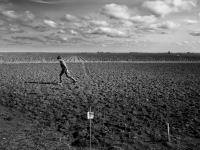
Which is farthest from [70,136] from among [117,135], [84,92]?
[84,92]

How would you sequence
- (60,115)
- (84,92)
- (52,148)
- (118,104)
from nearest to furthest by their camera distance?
1. (52,148)
2. (60,115)
3. (118,104)
4. (84,92)

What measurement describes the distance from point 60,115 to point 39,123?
3.17ft

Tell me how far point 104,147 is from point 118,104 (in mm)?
3945

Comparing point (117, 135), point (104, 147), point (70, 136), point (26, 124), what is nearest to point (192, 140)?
point (117, 135)

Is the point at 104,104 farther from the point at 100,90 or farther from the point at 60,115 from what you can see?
the point at 100,90

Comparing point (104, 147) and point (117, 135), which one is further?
point (117, 135)

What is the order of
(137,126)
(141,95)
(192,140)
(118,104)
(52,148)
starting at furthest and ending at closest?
(141,95)
(118,104)
(137,126)
(192,140)
(52,148)

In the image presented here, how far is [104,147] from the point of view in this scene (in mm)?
5086

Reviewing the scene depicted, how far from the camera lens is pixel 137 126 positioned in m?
6.43

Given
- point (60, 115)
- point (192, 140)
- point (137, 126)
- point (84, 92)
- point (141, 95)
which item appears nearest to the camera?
point (192, 140)

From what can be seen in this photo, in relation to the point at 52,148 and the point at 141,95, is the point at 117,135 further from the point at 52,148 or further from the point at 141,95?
the point at 141,95

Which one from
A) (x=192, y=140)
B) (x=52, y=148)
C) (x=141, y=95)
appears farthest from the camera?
(x=141, y=95)

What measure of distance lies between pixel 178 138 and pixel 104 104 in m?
3.98

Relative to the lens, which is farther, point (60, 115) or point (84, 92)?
point (84, 92)
